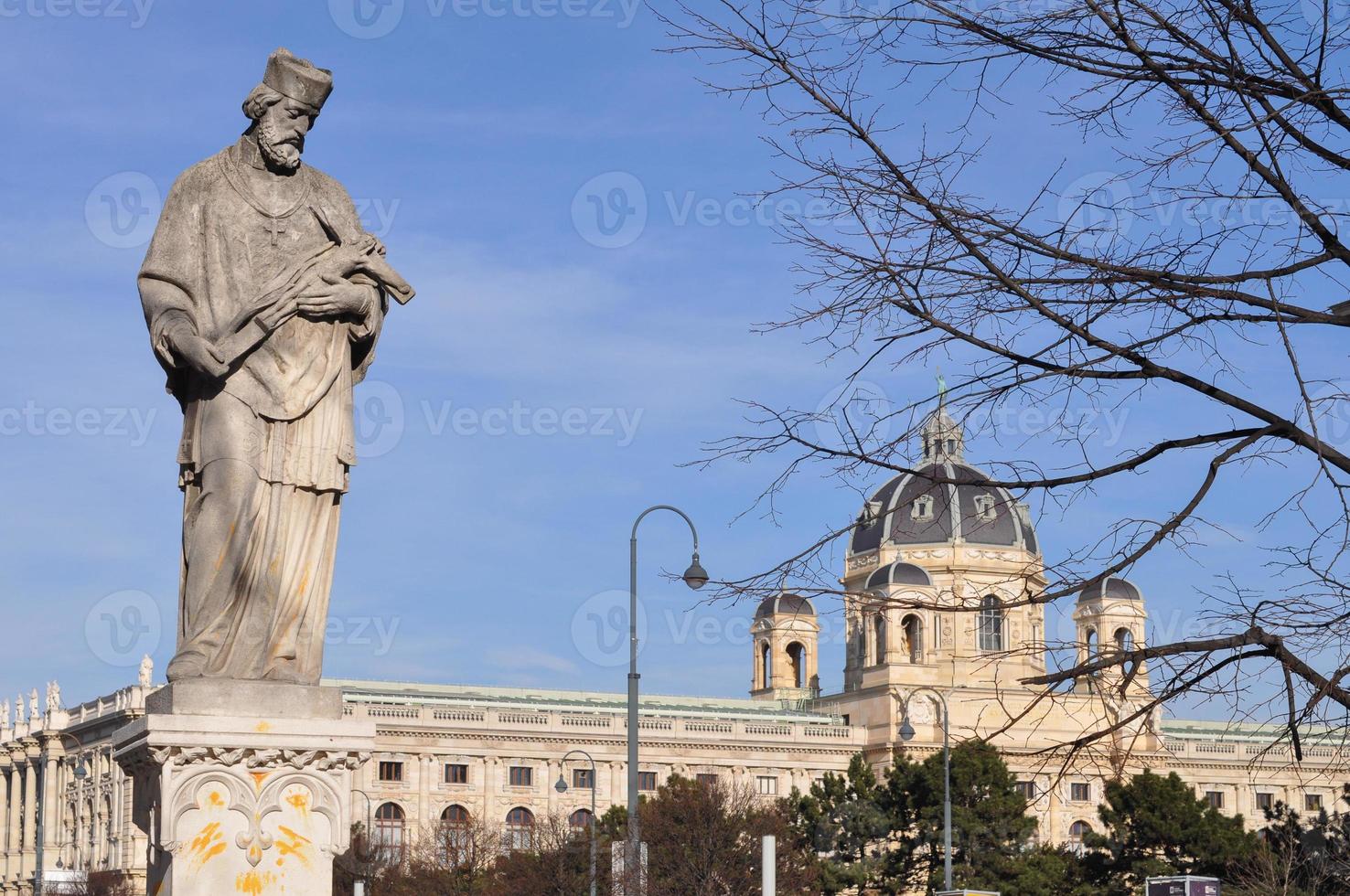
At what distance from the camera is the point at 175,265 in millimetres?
8719

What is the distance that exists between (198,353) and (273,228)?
788 mm

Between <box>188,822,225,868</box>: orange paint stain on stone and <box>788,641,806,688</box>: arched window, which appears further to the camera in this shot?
<box>788,641,806,688</box>: arched window

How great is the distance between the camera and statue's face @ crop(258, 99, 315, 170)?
29.5 ft

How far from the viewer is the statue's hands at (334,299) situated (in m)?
8.69

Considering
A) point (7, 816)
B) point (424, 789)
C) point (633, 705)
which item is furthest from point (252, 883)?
point (7, 816)

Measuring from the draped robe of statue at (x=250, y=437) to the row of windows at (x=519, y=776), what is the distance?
109419 mm

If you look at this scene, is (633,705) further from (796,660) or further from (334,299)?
(796,660)

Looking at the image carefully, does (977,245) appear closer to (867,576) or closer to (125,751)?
(125,751)

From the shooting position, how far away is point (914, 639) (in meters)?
134

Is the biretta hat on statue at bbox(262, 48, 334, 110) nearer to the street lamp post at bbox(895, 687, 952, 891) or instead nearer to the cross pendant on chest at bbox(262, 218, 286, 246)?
the cross pendant on chest at bbox(262, 218, 286, 246)

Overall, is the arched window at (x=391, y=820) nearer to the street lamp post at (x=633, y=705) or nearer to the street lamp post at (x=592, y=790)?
the street lamp post at (x=592, y=790)

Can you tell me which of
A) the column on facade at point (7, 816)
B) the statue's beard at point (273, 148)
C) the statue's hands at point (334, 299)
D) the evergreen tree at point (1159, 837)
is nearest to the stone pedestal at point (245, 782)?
the statue's hands at point (334, 299)

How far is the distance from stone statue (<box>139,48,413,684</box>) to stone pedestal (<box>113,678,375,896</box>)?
14cm

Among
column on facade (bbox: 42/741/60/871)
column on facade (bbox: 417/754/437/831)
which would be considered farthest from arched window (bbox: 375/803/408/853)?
column on facade (bbox: 42/741/60/871)
